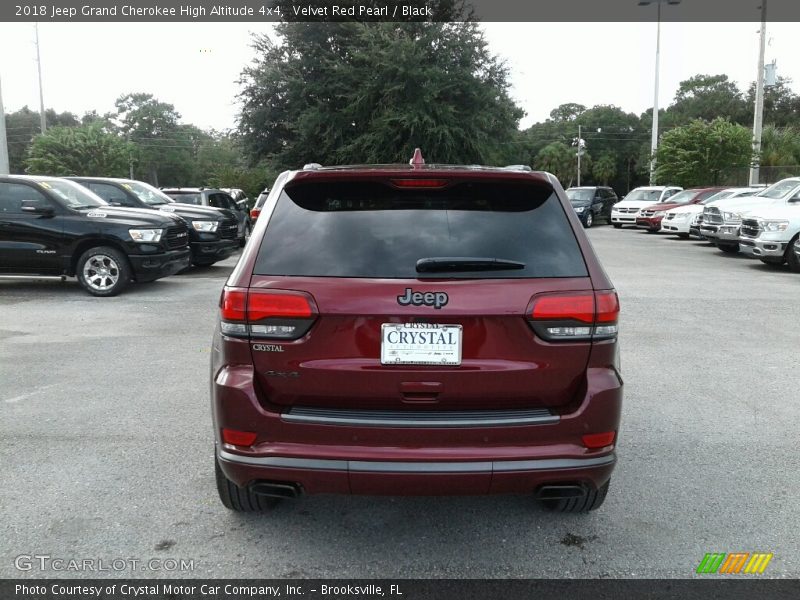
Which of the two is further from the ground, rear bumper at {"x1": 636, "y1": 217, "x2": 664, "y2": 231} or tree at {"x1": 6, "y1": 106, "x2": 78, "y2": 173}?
tree at {"x1": 6, "y1": 106, "x2": 78, "y2": 173}

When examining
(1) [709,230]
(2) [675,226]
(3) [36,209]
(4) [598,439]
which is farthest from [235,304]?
(2) [675,226]

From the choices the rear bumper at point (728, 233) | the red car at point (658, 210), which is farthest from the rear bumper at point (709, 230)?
the red car at point (658, 210)

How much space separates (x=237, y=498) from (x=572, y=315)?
6.00 ft

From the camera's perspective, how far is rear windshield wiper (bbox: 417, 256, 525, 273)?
2947mm

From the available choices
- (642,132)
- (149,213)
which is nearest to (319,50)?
(149,213)

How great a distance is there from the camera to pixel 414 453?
2869 mm

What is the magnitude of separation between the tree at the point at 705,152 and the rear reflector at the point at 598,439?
30964 millimetres

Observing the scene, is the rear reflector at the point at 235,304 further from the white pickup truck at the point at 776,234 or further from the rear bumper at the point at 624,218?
the rear bumper at the point at 624,218

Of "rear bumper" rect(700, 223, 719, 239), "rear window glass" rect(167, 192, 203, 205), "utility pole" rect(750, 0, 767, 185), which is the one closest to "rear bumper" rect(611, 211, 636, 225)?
"utility pole" rect(750, 0, 767, 185)

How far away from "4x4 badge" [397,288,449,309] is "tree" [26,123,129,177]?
162 feet

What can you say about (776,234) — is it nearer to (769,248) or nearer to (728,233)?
(769,248)

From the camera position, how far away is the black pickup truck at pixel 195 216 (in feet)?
44.9

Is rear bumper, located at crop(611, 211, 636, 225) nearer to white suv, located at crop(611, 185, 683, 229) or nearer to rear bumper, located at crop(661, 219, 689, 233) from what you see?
white suv, located at crop(611, 185, 683, 229)

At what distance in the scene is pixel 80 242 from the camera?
424 inches
